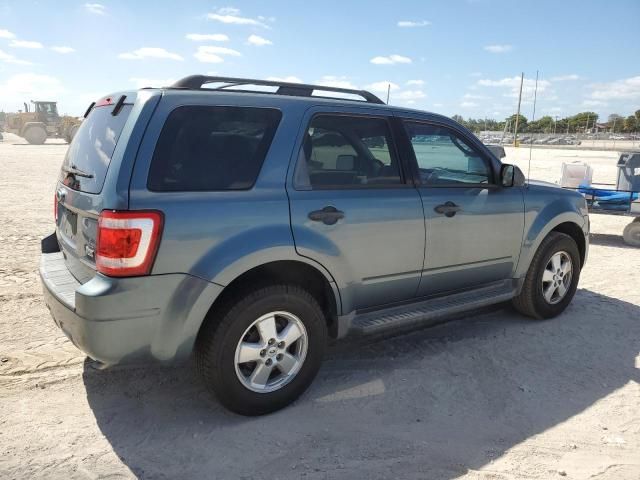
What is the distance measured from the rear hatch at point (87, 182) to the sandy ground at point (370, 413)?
0.89 meters

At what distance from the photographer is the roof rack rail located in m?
3.13

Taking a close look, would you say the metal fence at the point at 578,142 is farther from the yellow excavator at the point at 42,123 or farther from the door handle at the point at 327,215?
the door handle at the point at 327,215

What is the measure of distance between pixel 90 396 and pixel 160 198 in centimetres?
153

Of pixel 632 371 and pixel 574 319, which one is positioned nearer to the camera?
pixel 632 371

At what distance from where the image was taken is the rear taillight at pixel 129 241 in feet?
8.56

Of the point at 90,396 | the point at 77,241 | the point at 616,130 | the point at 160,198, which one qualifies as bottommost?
the point at 90,396

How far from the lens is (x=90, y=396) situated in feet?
11.1

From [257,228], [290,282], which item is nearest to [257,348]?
[290,282]

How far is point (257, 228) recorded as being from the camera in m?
2.95

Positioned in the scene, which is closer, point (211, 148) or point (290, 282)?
point (211, 148)

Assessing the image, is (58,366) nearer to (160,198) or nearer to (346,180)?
(160,198)

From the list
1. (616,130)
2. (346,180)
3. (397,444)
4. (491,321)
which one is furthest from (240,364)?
(616,130)

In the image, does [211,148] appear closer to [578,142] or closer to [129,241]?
[129,241]

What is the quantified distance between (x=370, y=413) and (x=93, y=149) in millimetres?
2276
